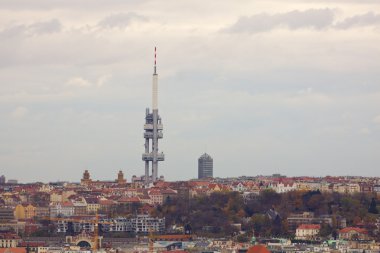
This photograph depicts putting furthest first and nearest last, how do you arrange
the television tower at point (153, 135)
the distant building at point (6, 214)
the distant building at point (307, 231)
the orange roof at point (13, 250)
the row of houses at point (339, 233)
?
1. the television tower at point (153, 135)
2. the distant building at point (6, 214)
3. the distant building at point (307, 231)
4. the row of houses at point (339, 233)
5. the orange roof at point (13, 250)

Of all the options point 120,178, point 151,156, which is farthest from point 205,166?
point 151,156

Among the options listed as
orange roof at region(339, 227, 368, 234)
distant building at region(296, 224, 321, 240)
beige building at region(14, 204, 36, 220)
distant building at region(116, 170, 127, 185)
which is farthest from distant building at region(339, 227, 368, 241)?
distant building at region(116, 170, 127, 185)

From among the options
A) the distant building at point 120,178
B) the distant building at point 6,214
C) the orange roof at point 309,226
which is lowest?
the orange roof at point 309,226

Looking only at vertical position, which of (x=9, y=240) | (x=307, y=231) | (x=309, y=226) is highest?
(x=309, y=226)

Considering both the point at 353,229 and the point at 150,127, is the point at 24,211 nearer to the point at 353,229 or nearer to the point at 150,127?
the point at 150,127

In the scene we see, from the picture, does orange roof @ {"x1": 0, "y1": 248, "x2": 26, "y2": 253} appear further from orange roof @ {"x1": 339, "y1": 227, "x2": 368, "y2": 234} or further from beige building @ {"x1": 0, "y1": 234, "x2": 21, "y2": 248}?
orange roof @ {"x1": 339, "y1": 227, "x2": 368, "y2": 234}

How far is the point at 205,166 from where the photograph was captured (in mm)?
147750

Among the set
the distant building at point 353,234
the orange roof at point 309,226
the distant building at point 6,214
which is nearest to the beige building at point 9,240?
the orange roof at point 309,226

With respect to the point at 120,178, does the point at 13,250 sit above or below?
below

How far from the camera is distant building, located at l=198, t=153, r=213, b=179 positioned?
14675 centimetres

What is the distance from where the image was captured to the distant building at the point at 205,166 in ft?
481

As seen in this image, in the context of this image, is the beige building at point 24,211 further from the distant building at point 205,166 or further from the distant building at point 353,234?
the distant building at point 205,166

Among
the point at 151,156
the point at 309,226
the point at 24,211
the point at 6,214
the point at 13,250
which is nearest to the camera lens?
the point at 13,250

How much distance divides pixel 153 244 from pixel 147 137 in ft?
155
